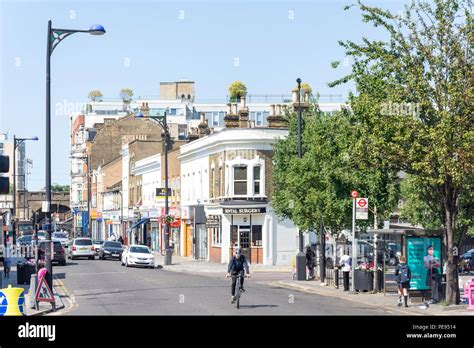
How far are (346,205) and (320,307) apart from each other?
35.2ft

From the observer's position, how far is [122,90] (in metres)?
149

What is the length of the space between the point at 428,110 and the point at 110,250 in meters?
42.4

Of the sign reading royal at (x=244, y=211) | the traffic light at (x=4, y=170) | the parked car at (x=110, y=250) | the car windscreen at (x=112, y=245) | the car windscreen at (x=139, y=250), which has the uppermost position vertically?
the traffic light at (x=4, y=170)

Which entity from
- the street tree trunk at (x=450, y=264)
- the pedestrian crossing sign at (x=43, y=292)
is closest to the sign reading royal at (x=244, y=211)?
the street tree trunk at (x=450, y=264)

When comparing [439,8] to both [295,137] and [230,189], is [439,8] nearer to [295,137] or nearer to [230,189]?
[295,137]

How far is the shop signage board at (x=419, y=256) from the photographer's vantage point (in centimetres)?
3034

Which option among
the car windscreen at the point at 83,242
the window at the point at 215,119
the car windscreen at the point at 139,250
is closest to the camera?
the car windscreen at the point at 139,250

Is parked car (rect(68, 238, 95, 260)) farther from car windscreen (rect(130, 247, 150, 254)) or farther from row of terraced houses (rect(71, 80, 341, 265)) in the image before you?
car windscreen (rect(130, 247, 150, 254))

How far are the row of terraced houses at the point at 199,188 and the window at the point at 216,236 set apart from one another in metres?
0.07

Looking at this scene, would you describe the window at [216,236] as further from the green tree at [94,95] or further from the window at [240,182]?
the green tree at [94,95]

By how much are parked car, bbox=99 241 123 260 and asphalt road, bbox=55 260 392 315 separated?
920 inches

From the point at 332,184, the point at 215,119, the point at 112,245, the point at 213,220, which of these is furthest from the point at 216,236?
the point at 215,119

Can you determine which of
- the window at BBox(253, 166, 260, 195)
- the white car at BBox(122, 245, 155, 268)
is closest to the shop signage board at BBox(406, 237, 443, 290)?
the white car at BBox(122, 245, 155, 268)

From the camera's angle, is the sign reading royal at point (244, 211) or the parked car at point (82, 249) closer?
the sign reading royal at point (244, 211)
